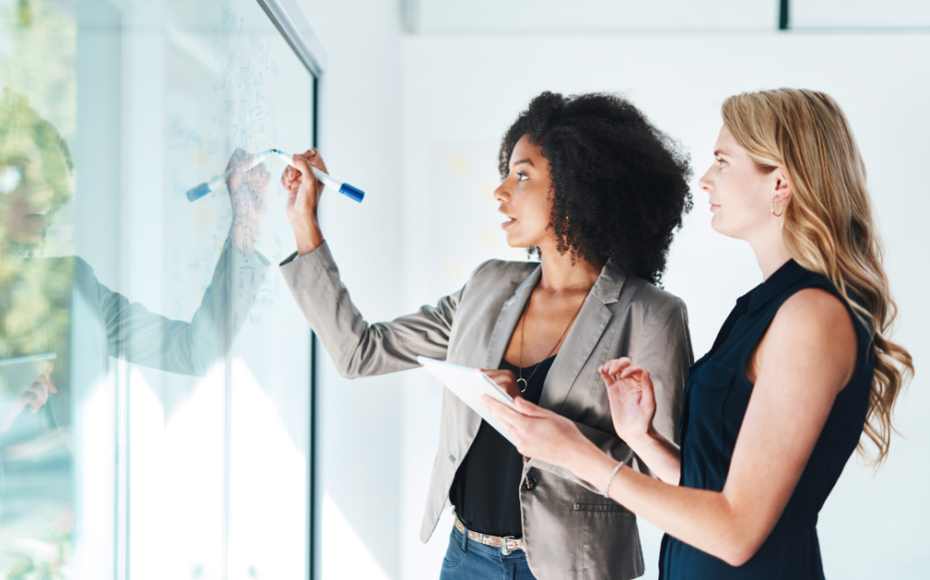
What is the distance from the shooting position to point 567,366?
1.10 m

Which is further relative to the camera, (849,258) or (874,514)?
(874,514)

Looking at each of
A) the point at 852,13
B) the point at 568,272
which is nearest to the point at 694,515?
the point at 568,272

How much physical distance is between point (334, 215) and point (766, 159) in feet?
4.23

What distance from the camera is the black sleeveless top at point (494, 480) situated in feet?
3.67

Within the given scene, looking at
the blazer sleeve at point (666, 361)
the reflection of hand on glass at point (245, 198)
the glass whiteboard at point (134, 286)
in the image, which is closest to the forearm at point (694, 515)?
the blazer sleeve at point (666, 361)

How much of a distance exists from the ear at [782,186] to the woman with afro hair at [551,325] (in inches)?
14.4

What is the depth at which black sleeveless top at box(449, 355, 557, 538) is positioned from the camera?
1119 mm

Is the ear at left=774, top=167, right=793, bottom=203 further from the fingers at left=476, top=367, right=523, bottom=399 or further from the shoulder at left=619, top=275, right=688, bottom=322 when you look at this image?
the fingers at left=476, top=367, right=523, bottom=399

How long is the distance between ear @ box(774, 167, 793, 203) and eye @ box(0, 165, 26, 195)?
3.01 ft

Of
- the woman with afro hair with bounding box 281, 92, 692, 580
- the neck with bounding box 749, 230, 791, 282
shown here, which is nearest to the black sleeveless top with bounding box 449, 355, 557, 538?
the woman with afro hair with bounding box 281, 92, 692, 580

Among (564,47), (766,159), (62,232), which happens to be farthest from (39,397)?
(564,47)

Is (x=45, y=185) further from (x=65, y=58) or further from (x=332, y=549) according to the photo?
(x=332, y=549)

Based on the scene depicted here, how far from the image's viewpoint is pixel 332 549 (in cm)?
172

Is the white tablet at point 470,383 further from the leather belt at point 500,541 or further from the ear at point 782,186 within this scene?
the ear at point 782,186
